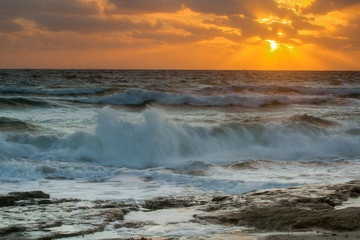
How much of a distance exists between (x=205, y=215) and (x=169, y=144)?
19.5 ft

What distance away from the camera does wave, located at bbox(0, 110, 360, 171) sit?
9172 millimetres

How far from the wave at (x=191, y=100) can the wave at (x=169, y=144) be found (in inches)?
388

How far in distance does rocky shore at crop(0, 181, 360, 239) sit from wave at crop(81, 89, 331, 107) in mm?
16515

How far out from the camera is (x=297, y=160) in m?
9.46

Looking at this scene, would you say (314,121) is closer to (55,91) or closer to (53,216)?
(53,216)

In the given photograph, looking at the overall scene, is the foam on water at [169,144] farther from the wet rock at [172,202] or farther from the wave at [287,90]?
the wave at [287,90]

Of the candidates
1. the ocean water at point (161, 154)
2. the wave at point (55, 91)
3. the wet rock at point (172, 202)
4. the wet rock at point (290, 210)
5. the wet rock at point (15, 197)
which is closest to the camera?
the wet rock at point (290, 210)

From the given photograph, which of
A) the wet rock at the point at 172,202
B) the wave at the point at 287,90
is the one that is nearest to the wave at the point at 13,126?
the wet rock at the point at 172,202

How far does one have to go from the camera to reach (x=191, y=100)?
22594 mm

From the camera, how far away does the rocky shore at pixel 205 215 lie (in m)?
3.70

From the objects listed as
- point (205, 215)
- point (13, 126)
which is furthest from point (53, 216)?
point (13, 126)

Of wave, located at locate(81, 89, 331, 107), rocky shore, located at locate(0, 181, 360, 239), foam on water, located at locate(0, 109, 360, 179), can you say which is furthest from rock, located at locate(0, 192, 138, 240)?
wave, located at locate(81, 89, 331, 107)

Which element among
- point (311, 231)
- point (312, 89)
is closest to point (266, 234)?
point (311, 231)

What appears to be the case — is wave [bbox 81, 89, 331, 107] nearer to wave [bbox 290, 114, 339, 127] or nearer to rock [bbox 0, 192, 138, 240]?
wave [bbox 290, 114, 339, 127]
